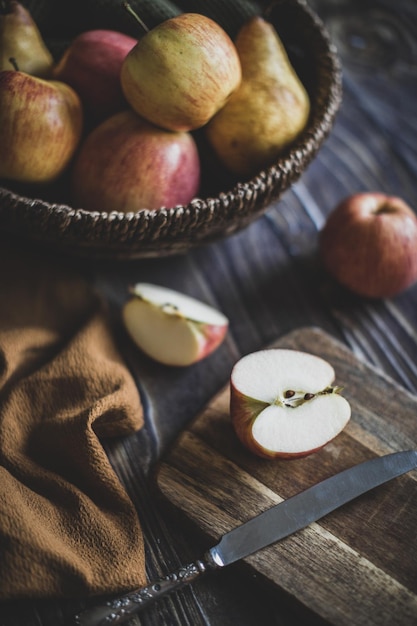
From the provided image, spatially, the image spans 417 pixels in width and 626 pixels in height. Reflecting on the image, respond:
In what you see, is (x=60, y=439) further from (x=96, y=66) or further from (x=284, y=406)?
(x=96, y=66)

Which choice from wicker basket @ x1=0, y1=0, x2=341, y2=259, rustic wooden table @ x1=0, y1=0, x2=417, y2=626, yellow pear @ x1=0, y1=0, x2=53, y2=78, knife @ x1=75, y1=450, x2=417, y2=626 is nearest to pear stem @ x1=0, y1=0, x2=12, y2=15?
yellow pear @ x1=0, y1=0, x2=53, y2=78

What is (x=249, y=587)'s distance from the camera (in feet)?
2.02

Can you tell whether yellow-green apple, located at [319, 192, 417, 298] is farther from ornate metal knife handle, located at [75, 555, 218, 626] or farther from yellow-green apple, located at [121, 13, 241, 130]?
ornate metal knife handle, located at [75, 555, 218, 626]

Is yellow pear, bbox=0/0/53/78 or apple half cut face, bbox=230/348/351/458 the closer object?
apple half cut face, bbox=230/348/351/458

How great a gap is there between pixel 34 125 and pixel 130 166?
0.37 feet

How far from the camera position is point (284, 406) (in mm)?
641

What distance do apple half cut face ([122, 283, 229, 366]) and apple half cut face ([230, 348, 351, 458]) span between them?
90mm

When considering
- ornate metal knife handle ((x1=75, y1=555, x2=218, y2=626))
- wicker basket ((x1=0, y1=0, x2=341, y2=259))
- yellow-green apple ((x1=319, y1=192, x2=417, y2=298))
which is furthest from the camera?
yellow-green apple ((x1=319, y1=192, x2=417, y2=298))

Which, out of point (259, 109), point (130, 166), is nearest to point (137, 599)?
point (130, 166)

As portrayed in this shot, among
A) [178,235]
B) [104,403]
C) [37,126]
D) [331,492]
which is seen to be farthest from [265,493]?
[37,126]

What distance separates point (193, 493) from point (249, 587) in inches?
4.2

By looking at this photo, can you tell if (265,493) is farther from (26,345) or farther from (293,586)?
(26,345)

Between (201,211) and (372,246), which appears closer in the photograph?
(201,211)

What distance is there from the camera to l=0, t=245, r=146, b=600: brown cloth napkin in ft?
1.89
